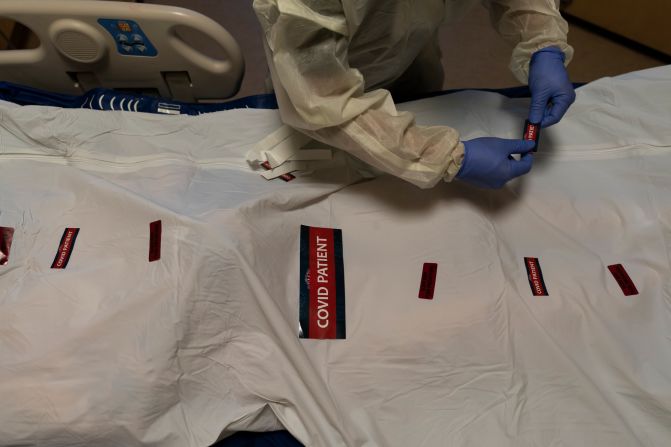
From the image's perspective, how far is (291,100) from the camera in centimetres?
81

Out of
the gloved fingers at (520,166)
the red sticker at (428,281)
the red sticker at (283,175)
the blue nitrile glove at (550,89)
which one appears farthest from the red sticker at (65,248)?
the blue nitrile glove at (550,89)

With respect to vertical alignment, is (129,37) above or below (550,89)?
above

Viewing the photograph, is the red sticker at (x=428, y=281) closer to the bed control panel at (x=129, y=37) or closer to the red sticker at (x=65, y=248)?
the red sticker at (x=65, y=248)

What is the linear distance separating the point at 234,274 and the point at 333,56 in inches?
16.2

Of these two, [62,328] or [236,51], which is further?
[236,51]

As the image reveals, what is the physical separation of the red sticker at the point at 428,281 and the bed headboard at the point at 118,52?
2.22 feet

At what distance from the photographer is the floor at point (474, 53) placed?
2.09 meters

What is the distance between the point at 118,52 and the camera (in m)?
1.11

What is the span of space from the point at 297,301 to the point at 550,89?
2.30ft

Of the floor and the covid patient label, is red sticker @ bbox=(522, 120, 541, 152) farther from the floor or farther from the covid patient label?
the floor

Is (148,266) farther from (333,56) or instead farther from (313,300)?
(333,56)

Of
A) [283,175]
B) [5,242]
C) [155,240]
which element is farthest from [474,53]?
[5,242]

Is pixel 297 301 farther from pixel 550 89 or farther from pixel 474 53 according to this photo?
pixel 474 53

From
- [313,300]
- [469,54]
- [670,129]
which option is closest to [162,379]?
[313,300]
